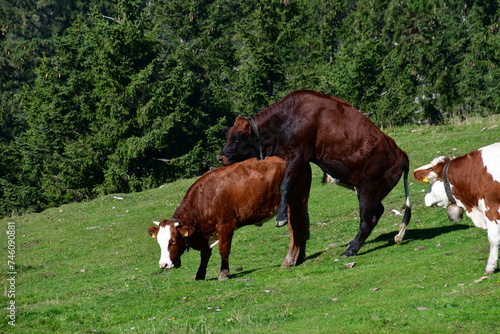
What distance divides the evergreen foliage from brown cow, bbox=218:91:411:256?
33.1 meters

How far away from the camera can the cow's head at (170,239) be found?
1282 centimetres

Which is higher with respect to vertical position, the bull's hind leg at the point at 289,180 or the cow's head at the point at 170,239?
the bull's hind leg at the point at 289,180

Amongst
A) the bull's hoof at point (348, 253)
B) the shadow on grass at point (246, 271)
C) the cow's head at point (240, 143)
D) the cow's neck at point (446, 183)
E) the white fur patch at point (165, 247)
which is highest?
the cow's head at point (240, 143)

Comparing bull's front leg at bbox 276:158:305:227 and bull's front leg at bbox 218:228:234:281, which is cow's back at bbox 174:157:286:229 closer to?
bull's front leg at bbox 218:228:234:281

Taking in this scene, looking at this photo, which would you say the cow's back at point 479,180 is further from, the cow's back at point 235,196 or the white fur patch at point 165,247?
the white fur patch at point 165,247

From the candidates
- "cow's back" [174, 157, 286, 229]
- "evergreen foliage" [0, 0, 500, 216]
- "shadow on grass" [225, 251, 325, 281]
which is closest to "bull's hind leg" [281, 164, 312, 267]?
"shadow on grass" [225, 251, 325, 281]

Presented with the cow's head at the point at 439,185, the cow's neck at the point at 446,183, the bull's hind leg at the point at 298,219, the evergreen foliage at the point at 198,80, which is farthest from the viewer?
the evergreen foliage at the point at 198,80

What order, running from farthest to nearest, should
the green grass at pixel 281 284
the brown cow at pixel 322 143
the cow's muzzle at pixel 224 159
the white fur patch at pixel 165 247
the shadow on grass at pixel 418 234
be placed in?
the shadow on grass at pixel 418 234 → the cow's muzzle at pixel 224 159 → the brown cow at pixel 322 143 → the white fur patch at pixel 165 247 → the green grass at pixel 281 284

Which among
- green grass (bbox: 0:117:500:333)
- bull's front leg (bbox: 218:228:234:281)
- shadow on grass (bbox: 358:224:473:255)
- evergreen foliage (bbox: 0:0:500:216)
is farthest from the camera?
evergreen foliage (bbox: 0:0:500:216)

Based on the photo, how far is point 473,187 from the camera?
33.9ft

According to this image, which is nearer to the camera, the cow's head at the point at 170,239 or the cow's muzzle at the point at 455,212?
the cow's muzzle at the point at 455,212

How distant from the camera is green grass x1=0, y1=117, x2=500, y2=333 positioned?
340 inches

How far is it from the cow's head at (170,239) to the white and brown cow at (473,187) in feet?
16.1

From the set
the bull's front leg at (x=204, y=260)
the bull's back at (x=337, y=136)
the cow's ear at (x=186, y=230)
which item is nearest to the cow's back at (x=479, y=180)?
the bull's back at (x=337, y=136)
